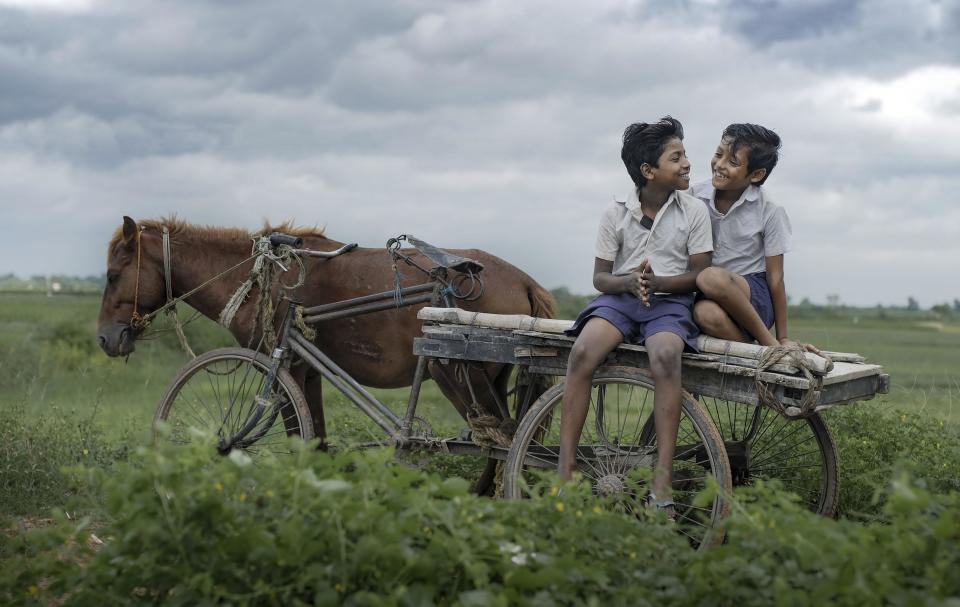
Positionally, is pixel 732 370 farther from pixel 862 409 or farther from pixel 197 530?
pixel 862 409

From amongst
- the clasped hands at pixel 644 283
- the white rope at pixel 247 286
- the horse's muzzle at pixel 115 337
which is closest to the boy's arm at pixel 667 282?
the clasped hands at pixel 644 283

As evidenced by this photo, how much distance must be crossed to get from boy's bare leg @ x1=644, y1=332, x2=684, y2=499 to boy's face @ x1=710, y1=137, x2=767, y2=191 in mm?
981

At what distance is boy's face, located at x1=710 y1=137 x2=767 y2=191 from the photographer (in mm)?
5152

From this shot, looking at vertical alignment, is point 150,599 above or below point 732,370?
below

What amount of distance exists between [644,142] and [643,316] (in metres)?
0.88

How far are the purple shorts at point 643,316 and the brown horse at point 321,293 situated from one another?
122 cm

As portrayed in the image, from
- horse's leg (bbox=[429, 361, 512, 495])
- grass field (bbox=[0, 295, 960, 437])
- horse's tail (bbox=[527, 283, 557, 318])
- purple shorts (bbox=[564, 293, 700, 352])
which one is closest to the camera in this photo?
purple shorts (bbox=[564, 293, 700, 352])

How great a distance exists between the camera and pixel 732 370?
4.64m

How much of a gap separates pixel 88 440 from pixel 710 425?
5183mm

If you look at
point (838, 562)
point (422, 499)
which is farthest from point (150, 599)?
point (838, 562)

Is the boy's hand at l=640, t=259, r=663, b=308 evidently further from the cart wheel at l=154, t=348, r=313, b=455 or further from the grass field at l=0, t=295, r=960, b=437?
the grass field at l=0, t=295, r=960, b=437

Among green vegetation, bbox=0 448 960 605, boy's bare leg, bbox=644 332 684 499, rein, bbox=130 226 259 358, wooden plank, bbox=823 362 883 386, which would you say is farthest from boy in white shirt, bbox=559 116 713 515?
rein, bbox=130 226 259 358

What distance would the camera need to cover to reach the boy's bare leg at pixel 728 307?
4793 mm

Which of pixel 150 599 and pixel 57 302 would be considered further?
pixel 57 302
